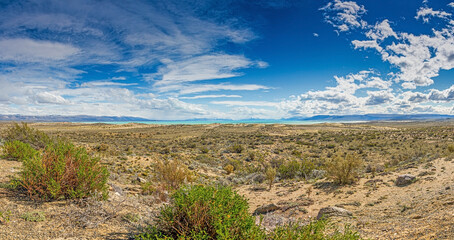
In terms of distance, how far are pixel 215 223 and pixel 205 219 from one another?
32 centimetres

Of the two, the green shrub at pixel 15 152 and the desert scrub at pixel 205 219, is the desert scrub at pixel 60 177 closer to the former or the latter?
the desert scrub at pixel 205 219

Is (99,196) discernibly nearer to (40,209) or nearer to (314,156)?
(40,209)

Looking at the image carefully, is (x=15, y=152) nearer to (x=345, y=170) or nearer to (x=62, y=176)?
(x=62, y=176)

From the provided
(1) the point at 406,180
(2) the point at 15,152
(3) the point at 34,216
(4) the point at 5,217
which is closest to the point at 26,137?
(2) the point at 15,152

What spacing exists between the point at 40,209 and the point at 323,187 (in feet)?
41.6

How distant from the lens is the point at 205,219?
153 inches

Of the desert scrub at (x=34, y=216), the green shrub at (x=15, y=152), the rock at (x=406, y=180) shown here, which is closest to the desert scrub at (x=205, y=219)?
the desert scrub at (x=34, y=216)

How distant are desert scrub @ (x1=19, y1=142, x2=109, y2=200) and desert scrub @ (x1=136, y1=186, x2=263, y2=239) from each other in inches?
127

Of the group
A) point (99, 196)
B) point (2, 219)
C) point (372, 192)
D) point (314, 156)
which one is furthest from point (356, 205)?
point (314, 156)

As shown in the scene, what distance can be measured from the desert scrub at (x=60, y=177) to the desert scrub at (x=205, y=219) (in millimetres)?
3222

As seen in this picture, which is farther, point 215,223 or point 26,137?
point 26,137

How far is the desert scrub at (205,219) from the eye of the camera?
3.64m

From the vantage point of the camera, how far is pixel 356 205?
31.9 feet

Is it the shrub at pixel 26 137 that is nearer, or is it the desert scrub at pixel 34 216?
the desert scrub at pixel 34 216
